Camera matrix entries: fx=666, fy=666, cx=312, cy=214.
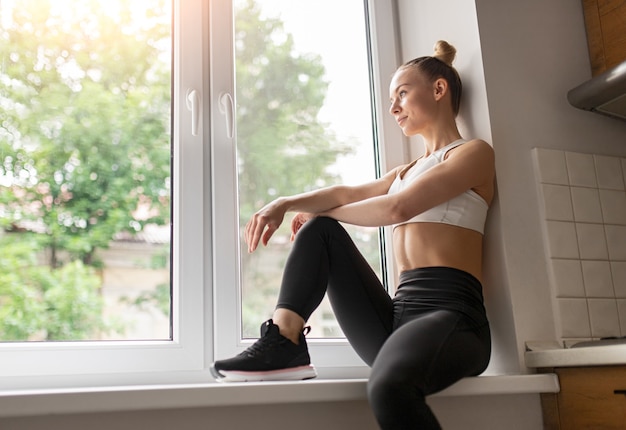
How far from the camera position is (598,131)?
1.88m

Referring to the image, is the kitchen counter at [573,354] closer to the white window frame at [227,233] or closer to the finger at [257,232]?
the white window frame at [227,233]

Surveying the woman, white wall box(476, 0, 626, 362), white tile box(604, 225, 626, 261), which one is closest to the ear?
the woman

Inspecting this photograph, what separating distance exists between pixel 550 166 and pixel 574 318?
40cm

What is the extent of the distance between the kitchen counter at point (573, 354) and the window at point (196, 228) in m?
0.46

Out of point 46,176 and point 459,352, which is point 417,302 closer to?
point 459,352

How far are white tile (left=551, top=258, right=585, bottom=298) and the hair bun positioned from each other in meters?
0.59

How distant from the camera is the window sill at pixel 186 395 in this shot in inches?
43.9

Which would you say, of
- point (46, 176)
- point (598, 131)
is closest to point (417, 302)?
point (598, 131)

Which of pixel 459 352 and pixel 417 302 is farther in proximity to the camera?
pixel 417 302

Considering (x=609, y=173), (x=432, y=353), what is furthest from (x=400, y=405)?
(x=609, y=173)

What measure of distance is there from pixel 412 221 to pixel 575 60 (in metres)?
0.74

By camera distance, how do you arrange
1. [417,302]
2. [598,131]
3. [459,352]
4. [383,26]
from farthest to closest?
[383,26] → [598,131] → [417,302] → [459,352]

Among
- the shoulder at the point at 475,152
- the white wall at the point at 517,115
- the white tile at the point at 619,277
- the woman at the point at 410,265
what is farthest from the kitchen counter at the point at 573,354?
the shoulder at the point at 475,152

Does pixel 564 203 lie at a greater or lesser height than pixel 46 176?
lesser
